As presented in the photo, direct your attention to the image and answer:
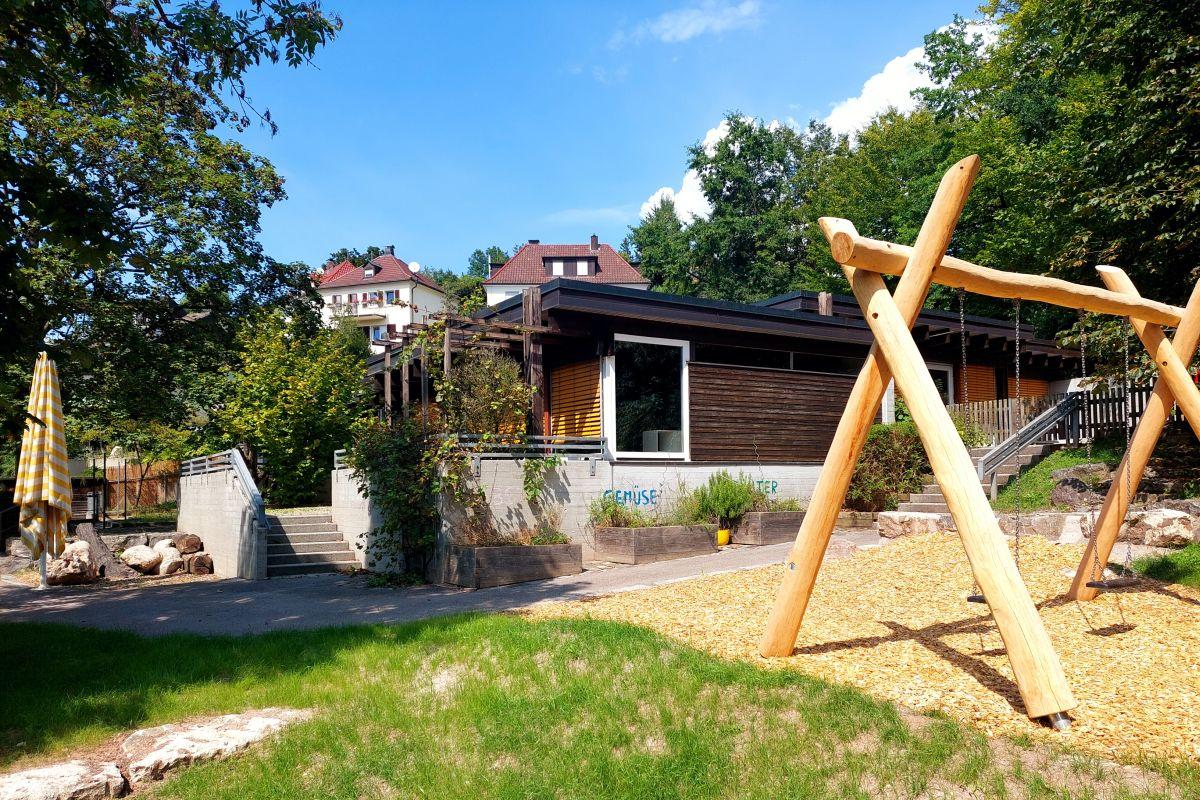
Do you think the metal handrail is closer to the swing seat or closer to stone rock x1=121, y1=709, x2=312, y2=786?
the swing seat

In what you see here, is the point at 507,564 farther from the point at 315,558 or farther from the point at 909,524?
the point at 909,524

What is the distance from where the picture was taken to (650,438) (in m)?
14.9

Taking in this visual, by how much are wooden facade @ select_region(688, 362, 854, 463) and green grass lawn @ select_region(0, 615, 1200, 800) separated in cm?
890

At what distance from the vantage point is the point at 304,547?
554 inches

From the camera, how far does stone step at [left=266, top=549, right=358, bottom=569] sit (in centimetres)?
1352

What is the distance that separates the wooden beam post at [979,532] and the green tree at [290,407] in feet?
52.8

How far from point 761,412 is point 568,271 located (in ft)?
171

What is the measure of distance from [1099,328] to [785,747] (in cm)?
1183

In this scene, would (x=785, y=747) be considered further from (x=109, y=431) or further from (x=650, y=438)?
(x=109, y=431)

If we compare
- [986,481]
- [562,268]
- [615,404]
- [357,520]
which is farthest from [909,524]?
[562,268]

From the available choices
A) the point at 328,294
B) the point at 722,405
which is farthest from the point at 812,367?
the point at 328,294

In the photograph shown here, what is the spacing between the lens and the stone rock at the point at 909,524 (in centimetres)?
1073

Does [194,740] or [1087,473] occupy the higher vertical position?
[1087,473]

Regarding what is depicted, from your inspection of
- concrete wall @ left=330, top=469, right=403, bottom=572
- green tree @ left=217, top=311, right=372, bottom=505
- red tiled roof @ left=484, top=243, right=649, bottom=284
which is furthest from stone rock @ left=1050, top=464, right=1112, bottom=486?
red tiled roof @ left=484, top=243, right=649, bottom=284
